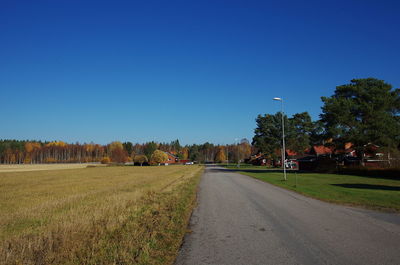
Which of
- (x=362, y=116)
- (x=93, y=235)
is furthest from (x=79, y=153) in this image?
(x=93, y=235)

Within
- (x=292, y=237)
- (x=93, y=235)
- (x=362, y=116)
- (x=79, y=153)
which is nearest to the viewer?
(x=292, y=237)

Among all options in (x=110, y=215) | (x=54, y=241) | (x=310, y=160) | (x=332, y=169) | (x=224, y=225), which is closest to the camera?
(x=54, y=241)

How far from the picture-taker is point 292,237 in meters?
7.18

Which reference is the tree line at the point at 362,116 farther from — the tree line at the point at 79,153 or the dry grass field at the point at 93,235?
the tree line at the point at 79,153

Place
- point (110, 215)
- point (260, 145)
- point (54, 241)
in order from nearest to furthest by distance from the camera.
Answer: point (54, 241), point (110, 215), point (260, 145)

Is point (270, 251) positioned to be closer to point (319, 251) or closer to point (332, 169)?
point (319, 251)

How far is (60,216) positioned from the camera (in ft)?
34.0

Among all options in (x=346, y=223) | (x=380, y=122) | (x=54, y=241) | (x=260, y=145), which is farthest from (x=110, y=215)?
(x=260, y=145)

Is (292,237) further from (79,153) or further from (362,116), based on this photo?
(79,153)

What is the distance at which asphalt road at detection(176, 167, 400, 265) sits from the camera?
566 cm

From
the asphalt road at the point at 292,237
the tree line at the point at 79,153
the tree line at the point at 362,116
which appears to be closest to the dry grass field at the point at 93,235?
the asphalt road at the point at 292,237

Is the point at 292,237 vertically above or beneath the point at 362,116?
beneath

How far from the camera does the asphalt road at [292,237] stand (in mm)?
5664

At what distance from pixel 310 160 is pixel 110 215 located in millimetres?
53868
